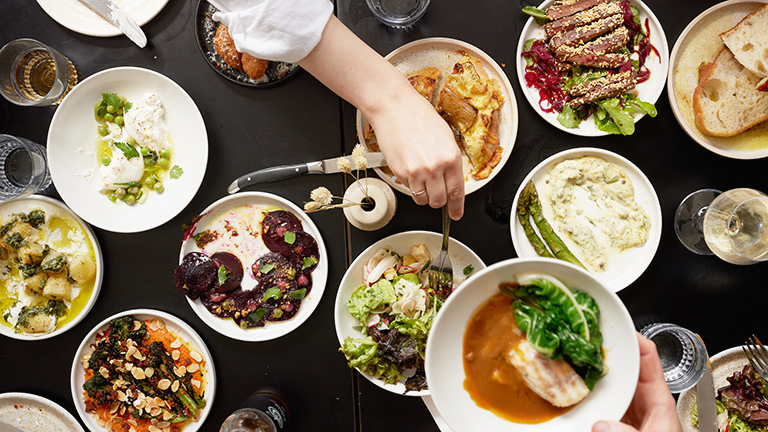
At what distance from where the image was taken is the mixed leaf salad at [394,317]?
6.98 ft

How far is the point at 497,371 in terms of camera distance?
4.93 feet

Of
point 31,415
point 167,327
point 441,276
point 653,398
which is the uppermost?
point 653,398

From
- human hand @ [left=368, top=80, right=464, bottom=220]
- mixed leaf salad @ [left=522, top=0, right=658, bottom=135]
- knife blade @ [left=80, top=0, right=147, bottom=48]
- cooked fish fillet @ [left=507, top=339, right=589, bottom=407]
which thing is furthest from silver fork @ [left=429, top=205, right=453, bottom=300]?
knife blade @ [left=80, top=0, right=147, bottom=48]

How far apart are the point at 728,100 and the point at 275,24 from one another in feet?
7.08

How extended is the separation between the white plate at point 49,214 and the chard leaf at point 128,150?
42 centimetres

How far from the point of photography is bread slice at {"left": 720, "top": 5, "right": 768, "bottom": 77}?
218 cm

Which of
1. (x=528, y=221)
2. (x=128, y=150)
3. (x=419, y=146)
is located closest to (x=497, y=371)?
(x=419, y=146)

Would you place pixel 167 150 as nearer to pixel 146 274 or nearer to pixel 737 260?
pixel 146 274

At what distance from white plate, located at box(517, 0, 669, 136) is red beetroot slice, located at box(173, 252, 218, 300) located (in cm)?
179

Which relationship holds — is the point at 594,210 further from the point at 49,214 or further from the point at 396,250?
the point at 49,214

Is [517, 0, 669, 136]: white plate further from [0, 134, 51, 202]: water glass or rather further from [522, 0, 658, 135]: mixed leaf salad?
[0, 134, 51, 202]: water glass

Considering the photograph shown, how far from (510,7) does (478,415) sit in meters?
1.91

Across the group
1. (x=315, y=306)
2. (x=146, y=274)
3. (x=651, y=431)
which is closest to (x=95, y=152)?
(x=146, y=274)

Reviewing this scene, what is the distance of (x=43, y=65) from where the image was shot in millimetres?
2383
